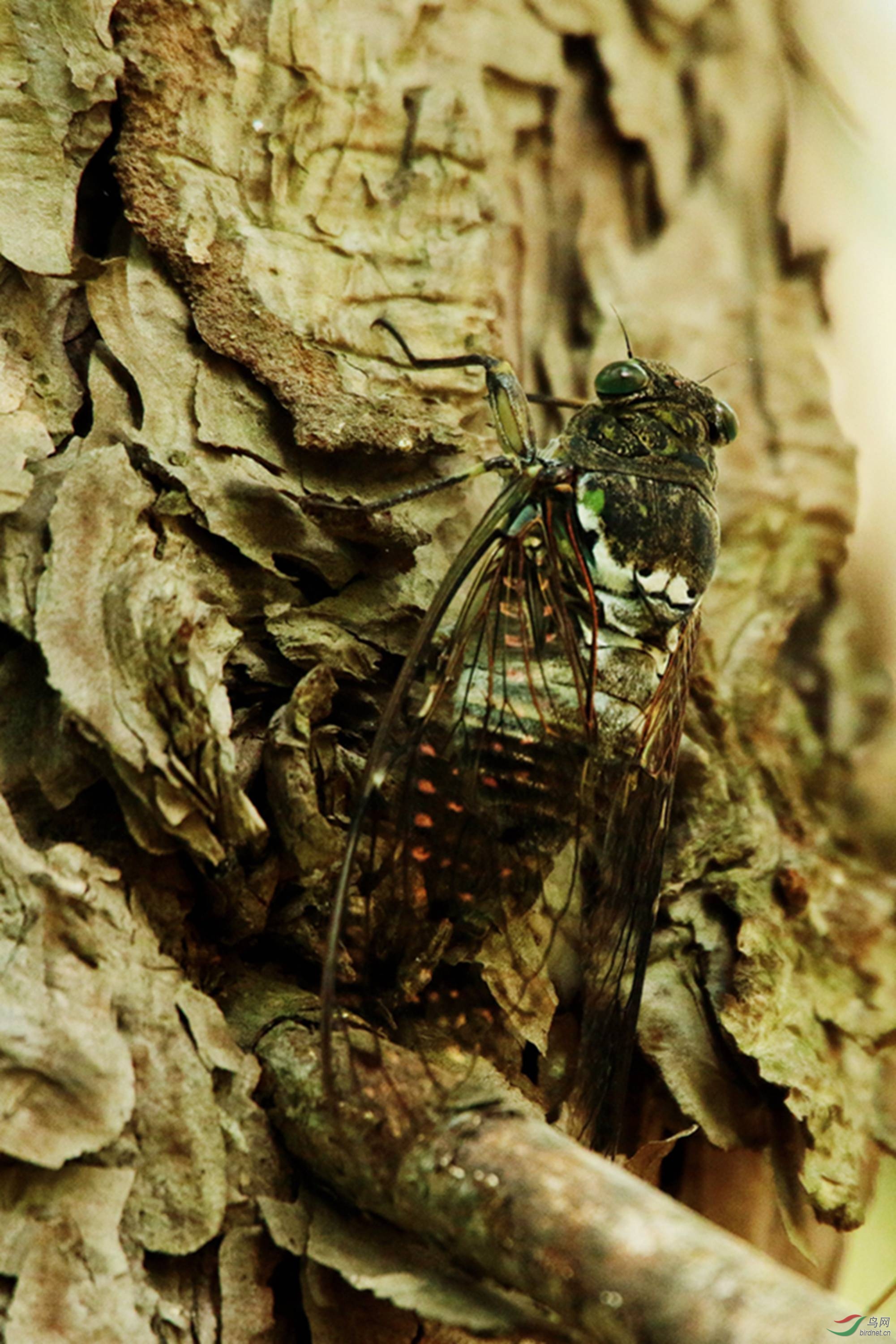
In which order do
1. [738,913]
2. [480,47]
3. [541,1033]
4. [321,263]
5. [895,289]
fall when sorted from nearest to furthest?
1. [541,1033]
2. [738,913]
3. [321,263]
4. [480,47]
5. [895,289]

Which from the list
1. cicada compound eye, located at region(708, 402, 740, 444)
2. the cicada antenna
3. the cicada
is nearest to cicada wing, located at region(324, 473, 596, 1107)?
the cicada

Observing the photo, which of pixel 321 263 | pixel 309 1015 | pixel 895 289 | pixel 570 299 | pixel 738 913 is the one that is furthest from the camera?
pixel 895 289

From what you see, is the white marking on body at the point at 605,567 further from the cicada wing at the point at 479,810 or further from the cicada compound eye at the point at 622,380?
the cicada compound eye at the point at 622,380

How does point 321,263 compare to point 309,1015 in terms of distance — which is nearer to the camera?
point 309,1015

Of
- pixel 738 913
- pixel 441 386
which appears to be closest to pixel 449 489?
pixel 441 386

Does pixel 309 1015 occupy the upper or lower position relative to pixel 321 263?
lower

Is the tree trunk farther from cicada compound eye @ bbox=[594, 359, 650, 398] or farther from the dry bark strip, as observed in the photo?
cicada compound eye @ bbox=[594, 359, 650, 398]

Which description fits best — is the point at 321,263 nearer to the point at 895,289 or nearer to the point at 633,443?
the point at 633,443
